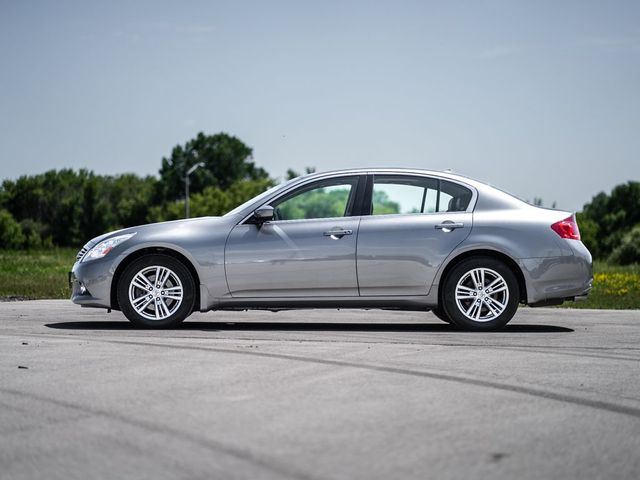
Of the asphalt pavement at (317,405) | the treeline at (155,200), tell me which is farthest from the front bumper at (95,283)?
the treeline at (155,200)

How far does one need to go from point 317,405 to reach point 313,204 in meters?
5.50

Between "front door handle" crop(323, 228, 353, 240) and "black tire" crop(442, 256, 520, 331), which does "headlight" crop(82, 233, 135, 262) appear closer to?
"front door handle" crop(323, 228, 353, 240)

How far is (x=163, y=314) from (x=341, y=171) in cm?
245

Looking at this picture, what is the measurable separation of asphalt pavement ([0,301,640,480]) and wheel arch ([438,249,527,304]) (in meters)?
0.85

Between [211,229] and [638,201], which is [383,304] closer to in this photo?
[211,229]

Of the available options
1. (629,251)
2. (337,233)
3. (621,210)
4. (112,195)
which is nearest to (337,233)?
(337,233)

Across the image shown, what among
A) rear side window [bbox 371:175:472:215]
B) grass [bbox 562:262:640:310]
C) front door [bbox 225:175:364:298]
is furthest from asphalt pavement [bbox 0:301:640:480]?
grass [bbox 562:262:640:310]

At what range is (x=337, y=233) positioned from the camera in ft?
34.1

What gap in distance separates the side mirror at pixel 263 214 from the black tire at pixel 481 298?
1986mm

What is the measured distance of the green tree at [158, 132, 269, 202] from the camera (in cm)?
12175

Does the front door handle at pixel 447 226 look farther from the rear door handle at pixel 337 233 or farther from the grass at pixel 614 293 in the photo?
the grass at pixel 614 293

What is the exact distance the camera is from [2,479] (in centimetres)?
406

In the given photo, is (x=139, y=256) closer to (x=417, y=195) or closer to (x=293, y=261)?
(x=293, y=261)

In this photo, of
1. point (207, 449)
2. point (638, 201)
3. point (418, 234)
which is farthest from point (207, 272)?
point (638, 201)
